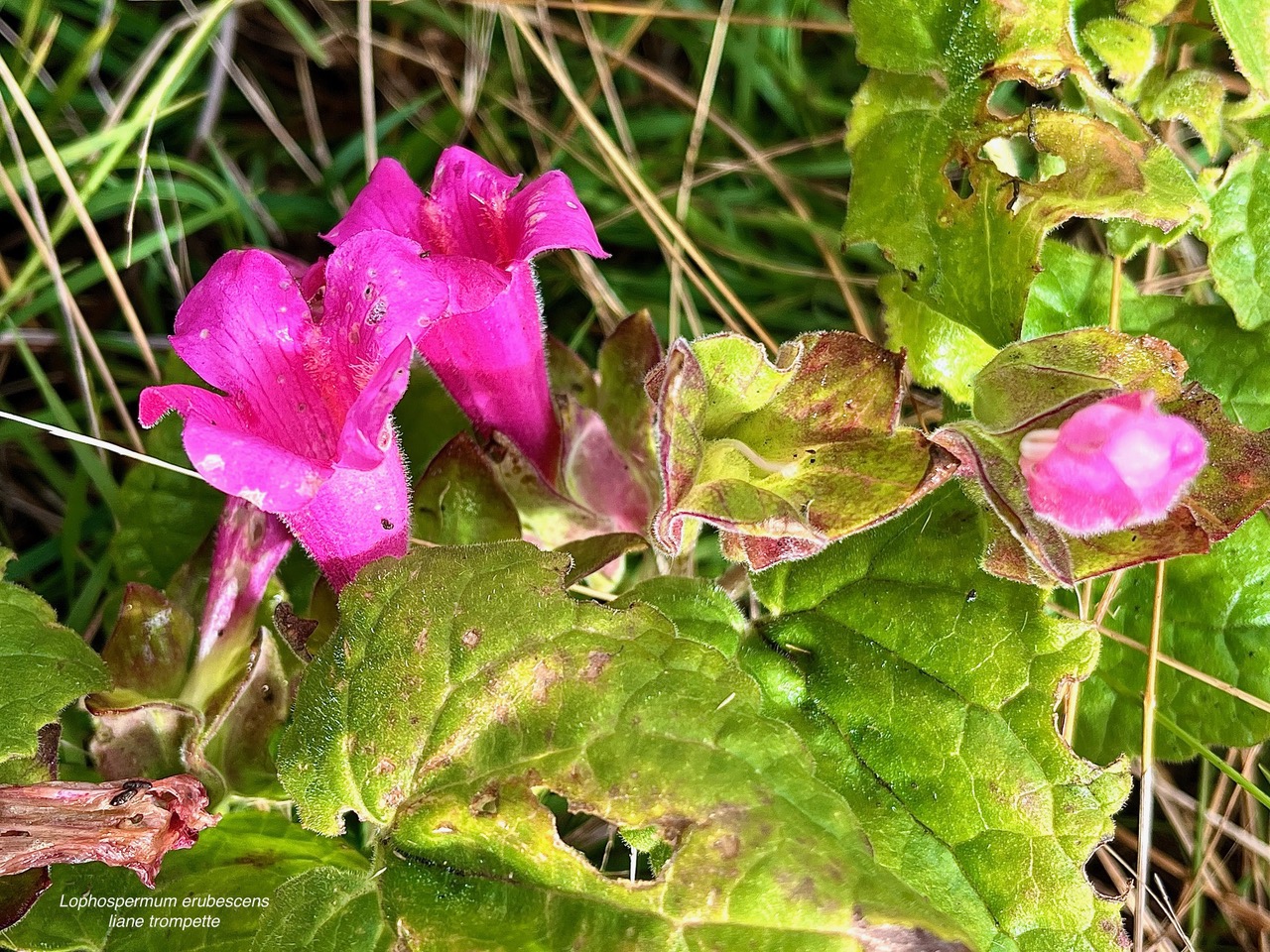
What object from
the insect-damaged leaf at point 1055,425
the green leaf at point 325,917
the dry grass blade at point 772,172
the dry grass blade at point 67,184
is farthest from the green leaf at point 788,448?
the dry grass blade at point 67,184

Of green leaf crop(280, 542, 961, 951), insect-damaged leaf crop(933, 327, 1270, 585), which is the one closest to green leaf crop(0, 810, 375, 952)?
green leaf crop(280, 542, 961, 951)

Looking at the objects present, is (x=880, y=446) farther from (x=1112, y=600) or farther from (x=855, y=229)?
(x=1112, y=600)

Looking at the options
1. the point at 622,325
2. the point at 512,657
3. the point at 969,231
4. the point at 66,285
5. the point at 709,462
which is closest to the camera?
the point at 512,657

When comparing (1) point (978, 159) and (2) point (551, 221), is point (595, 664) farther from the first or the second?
(1) point (978, 159)

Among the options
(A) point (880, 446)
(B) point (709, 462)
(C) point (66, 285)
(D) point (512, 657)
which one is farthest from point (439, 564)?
(C) point (66, 285)

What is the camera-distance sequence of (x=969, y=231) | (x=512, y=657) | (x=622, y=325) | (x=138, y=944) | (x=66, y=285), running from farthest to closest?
1. (x=66, y=285)
2. (x=622, y=325)
3. (x=969, y=231)
4. (x=138, y=944)
5. (x=512, y=657)

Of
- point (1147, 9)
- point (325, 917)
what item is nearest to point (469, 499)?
point (325, 917)
